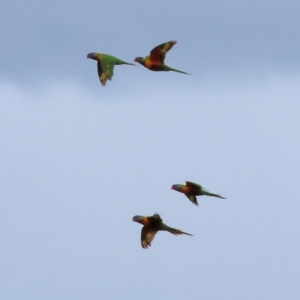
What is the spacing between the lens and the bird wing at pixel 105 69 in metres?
52.1

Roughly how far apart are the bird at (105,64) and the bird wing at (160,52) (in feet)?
4.19

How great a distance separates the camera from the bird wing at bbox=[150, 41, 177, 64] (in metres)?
50.8

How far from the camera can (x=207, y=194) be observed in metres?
52.0

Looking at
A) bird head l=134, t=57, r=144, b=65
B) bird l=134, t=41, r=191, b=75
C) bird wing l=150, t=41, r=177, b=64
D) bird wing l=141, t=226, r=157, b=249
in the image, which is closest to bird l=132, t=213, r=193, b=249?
bird wing l=141, t=226, r=157, b=249

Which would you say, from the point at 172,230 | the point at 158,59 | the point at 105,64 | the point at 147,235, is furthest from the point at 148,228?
the point at 158,59

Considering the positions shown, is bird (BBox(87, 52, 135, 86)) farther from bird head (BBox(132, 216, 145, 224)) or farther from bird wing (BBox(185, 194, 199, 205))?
bird head (BBox(132, 216, 145, 224))

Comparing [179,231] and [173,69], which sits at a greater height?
[173,69]

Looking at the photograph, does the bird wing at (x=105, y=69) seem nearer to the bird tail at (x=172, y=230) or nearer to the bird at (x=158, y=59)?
the bird at (x=158, y=59)

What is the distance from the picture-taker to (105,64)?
173ft

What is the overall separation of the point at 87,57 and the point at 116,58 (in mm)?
2719

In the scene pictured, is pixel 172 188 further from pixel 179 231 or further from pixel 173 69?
pixel 173 69

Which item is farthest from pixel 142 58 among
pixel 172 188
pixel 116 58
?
pixel 172 188

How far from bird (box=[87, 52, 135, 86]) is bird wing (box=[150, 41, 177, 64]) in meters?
1.28

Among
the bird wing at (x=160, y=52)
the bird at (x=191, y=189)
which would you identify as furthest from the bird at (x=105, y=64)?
the bird at (x=191, y=189)
